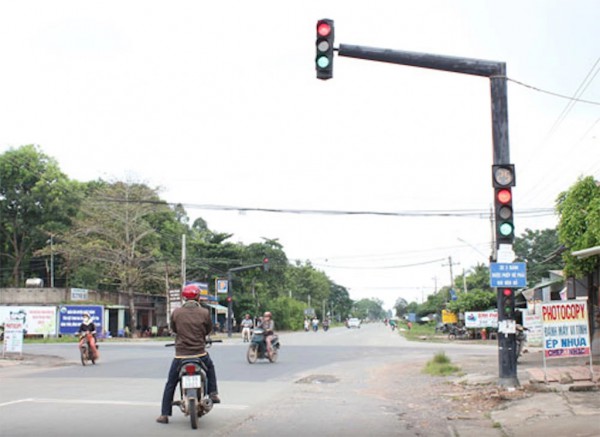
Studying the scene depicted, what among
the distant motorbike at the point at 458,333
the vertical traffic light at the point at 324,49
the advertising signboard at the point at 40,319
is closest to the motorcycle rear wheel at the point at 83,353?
the vertical traffic light at the point at 324,49

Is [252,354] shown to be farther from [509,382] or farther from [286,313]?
[286,313]

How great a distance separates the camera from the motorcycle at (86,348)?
20.2m

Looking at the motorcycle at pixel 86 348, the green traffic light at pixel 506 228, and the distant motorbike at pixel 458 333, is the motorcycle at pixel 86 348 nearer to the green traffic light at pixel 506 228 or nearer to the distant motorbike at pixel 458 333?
the green traffic light at pixel 506 228

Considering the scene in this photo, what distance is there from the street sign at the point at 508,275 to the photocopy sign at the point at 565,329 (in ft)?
2.47

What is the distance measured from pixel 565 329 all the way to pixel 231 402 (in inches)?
253

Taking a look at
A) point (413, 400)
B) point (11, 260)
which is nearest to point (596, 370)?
point (413, 400)

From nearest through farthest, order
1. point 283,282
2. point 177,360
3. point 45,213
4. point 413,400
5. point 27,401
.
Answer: point 177,360 < point 27,401 < point 413,400 < point 45,213 < point 283,282

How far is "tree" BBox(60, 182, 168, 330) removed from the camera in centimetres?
4984

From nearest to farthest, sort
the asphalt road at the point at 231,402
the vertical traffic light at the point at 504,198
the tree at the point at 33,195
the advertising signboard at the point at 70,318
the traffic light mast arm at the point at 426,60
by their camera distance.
Answer: the asphalt road at the point at 231,402, the traffic light mast arm at the point at 426,60, the vertical traffic light at the point at 504,198, the advertising signboard at the point at 70,318, the tree at the point at 33,195

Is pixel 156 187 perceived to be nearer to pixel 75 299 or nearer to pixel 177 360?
pixel 75 299

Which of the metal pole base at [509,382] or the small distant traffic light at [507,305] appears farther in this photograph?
the small distant traffic light at [507,305]

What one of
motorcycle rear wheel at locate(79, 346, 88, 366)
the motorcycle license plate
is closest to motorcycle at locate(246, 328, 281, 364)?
motorcycle rear wheel at locate(79, 346, 88, 366)

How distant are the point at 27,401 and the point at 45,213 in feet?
161

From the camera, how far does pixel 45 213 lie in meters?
56.8
